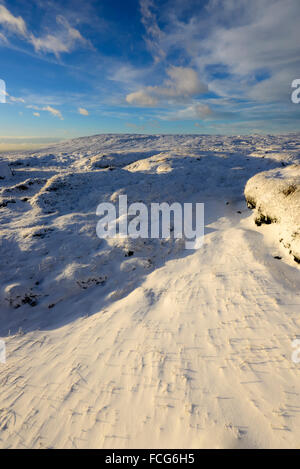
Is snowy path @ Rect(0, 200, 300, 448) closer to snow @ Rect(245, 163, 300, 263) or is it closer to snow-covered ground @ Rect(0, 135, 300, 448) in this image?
snow-covered ground @ Rect(0, 135, 300, 448)

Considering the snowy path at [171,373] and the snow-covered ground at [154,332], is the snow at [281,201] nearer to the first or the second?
the snow-covered ground at [154,332]

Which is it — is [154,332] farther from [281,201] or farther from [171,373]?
[281,201]

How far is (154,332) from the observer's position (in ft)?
20.3

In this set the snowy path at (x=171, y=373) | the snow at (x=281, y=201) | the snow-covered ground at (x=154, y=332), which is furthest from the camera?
the snow at (x=281, y=201)

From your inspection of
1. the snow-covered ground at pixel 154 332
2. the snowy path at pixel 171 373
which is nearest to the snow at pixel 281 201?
the snow-covered ground at pixel 154 332

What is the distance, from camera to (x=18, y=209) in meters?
15.8

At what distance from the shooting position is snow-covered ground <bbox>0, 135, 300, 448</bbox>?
3947mm

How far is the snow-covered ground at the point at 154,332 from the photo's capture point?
3.95 meters

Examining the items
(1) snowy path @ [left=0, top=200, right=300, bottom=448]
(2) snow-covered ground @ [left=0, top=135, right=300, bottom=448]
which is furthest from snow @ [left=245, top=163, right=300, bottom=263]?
(1) snowy path @ [left=0, top=200, right=300, bottom=448]

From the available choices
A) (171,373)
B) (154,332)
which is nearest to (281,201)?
(154,332)

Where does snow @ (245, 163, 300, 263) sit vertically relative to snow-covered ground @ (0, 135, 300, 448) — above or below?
above

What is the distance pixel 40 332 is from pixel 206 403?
239 inches

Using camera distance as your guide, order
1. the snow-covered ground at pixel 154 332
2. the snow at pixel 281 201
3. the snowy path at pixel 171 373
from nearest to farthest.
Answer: the snowy path at pixel 171 373 < the snow-covered ground at pixel 154 332 < the snow at pixel 281 201

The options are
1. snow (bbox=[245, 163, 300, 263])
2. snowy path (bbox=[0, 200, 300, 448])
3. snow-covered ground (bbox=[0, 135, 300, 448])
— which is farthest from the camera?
snow (bbox=[245, 163, 300, 263])
